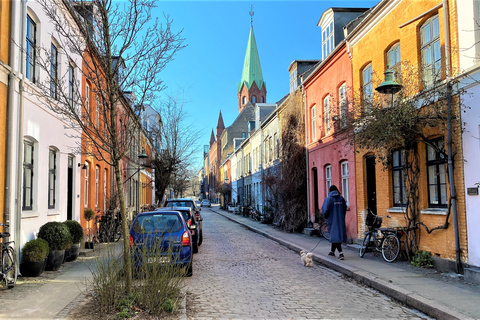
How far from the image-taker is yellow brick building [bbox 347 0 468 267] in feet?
28.6

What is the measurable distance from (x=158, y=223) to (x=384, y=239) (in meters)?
5.72

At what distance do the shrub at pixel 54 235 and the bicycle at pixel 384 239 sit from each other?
7730 millimetres

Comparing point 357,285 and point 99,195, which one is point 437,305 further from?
point 99,195

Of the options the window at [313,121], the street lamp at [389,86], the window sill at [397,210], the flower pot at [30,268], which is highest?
the window at [313,121]

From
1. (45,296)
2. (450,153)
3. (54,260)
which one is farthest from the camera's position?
(54,260)

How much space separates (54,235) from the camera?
379 inches

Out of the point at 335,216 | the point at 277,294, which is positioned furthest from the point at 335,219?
the point at 277,294

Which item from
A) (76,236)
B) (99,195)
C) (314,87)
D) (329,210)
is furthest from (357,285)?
(99,195)

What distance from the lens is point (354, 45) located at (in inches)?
553

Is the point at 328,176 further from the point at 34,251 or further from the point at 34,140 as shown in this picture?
the point at 34,251

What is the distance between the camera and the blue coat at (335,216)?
11211 millimetres

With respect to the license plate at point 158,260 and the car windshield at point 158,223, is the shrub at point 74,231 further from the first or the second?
the license plate at point 158,260

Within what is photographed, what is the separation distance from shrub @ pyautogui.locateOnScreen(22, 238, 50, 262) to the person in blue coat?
7.06 m

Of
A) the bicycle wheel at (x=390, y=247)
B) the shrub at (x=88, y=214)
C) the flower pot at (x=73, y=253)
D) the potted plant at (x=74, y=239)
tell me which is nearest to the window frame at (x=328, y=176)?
the bicycle wheel at (x=390, y=247)
